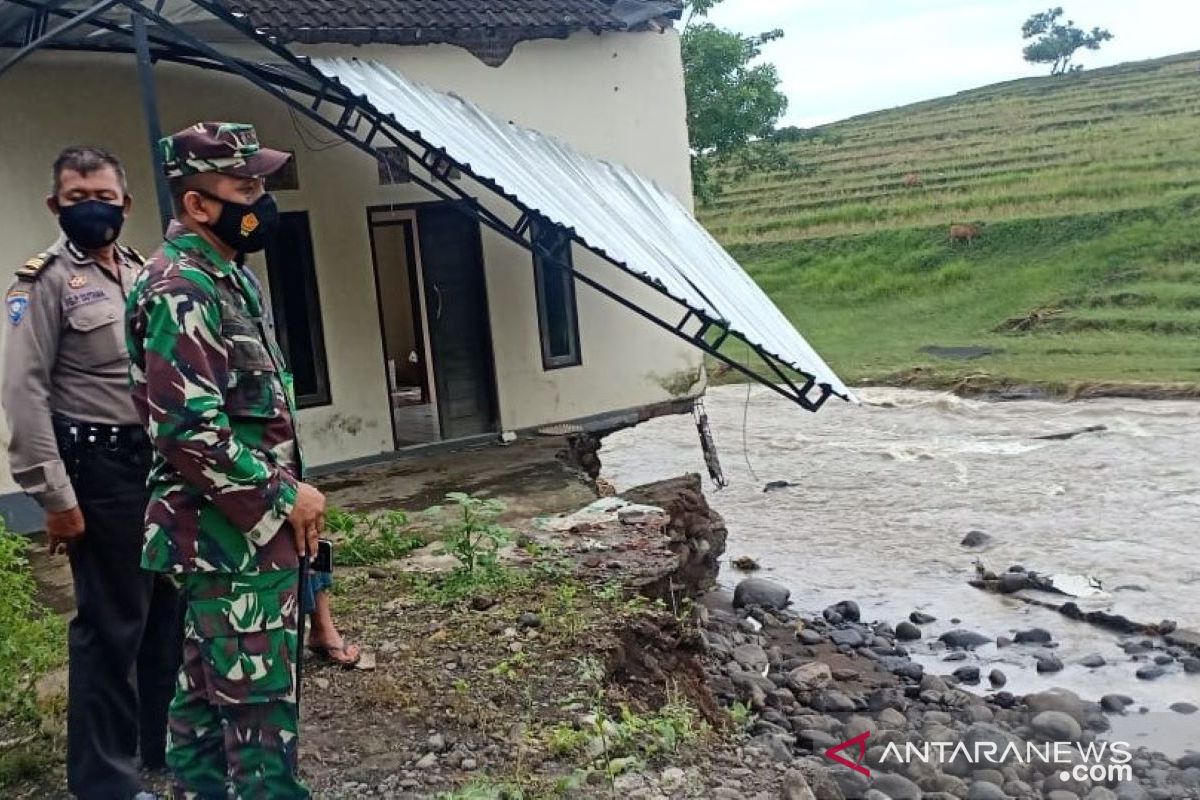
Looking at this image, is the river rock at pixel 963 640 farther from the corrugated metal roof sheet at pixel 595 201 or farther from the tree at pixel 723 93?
the tree at pixel 723 93

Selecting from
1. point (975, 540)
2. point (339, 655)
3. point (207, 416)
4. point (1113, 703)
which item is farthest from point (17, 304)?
point (975, 540)

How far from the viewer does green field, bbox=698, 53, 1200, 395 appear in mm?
18969

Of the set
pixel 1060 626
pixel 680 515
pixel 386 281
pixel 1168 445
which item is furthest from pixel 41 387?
pixel 1168 445

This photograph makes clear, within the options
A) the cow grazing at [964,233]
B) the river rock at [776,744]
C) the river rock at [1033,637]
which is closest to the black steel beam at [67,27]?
the river rock at [776,744]

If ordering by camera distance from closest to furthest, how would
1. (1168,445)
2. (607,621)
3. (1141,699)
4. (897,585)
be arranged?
1. (607,621)
2. (1141,699)
3. (897,585)
4. (1168,445)

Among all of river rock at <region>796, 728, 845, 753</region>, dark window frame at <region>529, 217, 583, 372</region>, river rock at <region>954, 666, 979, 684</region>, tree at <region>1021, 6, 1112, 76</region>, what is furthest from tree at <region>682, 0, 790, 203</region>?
tree at <region>1021, 6, 1112, 76</region>

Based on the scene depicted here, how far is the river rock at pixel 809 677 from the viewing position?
7.25m

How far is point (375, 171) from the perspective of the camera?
9.16m

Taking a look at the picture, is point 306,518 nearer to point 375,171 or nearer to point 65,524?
point 65,524

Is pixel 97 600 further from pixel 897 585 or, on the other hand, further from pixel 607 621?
pixel 897 585

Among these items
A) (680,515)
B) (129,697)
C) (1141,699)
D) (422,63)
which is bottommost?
(1141,699)

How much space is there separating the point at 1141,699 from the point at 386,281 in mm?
8485

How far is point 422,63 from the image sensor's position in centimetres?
911

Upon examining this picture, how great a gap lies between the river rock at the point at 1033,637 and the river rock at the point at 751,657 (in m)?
2.11
